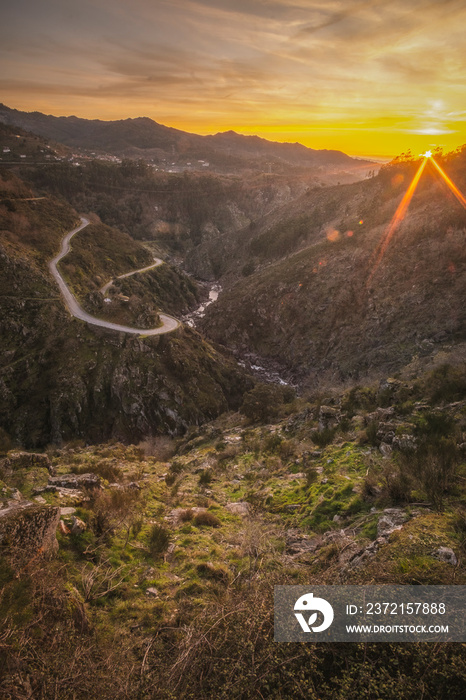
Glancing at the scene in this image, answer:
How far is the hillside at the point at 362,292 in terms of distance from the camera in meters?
28.8

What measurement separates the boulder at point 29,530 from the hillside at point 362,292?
2546cm

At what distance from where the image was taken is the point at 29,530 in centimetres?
529

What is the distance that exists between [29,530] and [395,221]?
43.6 meters

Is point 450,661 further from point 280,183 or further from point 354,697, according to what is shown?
point 280,183

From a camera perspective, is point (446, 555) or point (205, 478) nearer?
point (446, 555)

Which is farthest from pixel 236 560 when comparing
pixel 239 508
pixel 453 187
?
pixel 453 187

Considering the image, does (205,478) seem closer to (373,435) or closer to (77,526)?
(373,435)

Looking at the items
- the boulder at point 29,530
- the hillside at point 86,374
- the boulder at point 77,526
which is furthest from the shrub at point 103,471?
the hillside at point 86,374

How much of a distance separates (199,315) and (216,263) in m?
26.9

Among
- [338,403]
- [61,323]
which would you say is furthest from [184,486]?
[61,323]

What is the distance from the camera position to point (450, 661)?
3227 millimetres

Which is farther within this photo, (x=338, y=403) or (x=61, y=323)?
(x=61, y=323)

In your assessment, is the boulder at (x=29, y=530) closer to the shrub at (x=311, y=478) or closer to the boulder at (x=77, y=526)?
the boulder at (x=77, y=526)

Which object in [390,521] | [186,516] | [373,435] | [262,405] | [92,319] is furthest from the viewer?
[92,319]
